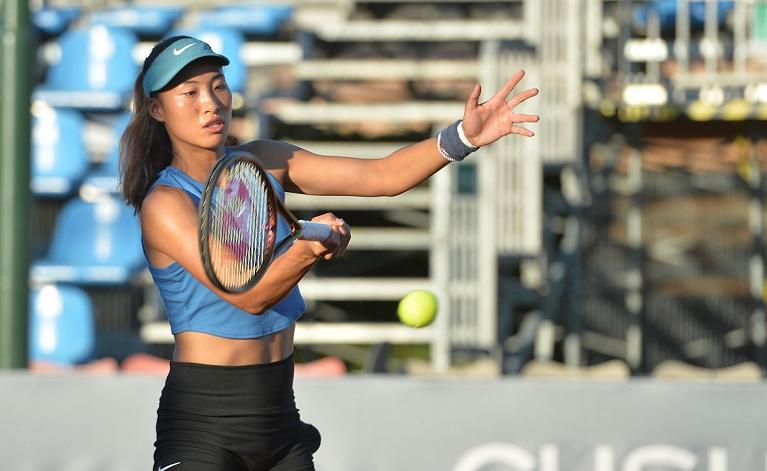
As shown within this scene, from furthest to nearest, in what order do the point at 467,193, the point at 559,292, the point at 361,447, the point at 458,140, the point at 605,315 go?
the point at 605,315 → the point at 559,292 → the point at 467,193 → the point at 361,447 → the point at 458,140

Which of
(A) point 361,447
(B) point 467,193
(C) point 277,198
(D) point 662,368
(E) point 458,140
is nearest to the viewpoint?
(C) point 277,198

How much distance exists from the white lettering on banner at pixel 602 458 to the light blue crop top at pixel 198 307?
2.12 meters

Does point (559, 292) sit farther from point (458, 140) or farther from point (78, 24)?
point (458, 140)

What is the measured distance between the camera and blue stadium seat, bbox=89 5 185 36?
11922 mm

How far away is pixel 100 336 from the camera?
11.2 meters

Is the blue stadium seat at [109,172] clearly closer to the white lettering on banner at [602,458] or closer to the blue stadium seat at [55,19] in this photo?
the blue stadium seat at [55,19]

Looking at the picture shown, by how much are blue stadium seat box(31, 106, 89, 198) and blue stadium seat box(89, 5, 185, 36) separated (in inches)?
36.7

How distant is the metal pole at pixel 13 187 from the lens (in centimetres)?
595

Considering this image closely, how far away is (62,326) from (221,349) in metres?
7.52

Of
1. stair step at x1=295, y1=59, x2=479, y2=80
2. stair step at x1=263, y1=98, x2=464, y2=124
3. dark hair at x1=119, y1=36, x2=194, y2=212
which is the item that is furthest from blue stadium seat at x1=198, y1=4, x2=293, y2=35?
dark hair at x1=119, y1=36, x2=194, y2=212

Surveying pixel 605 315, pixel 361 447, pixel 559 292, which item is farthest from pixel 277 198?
pixel 605 315

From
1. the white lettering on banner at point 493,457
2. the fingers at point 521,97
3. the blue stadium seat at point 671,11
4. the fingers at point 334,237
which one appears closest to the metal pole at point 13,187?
the white lettering on banner at point 493,457

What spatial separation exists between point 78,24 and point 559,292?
4.78m

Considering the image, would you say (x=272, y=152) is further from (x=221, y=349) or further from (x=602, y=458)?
(x=602, y=458)
